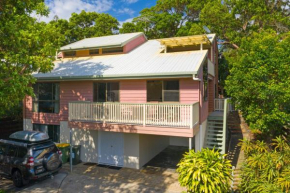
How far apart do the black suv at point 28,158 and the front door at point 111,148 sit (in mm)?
3273

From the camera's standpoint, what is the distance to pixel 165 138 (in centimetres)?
1747

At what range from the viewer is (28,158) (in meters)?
9.61

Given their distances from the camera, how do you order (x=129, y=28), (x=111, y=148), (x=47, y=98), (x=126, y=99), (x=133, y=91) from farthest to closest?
1. (x=129, y=28)
2. (x=47, y=98)
3. (x=111, y=148)
4. (x=126, y=99)
5. (x=133, y=91)

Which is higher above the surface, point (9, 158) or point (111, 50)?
point (111, 50)

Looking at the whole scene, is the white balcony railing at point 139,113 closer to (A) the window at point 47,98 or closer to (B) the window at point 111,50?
(A) the window at point 47,98

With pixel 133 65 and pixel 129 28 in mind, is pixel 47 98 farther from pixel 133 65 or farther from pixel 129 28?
pixel 129 28

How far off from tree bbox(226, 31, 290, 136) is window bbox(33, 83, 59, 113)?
1173cm

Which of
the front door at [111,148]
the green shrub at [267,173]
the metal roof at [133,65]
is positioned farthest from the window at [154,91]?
the green shrub at [267,173]

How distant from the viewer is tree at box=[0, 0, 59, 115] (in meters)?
8.84

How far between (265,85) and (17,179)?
12.8 m

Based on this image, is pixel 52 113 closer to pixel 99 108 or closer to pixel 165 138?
pixel 99 108

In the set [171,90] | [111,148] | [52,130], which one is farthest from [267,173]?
[52,130]

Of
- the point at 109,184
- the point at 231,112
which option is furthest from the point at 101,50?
the point at 231,112

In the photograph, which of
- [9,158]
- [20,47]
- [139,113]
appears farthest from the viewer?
[139,113]
